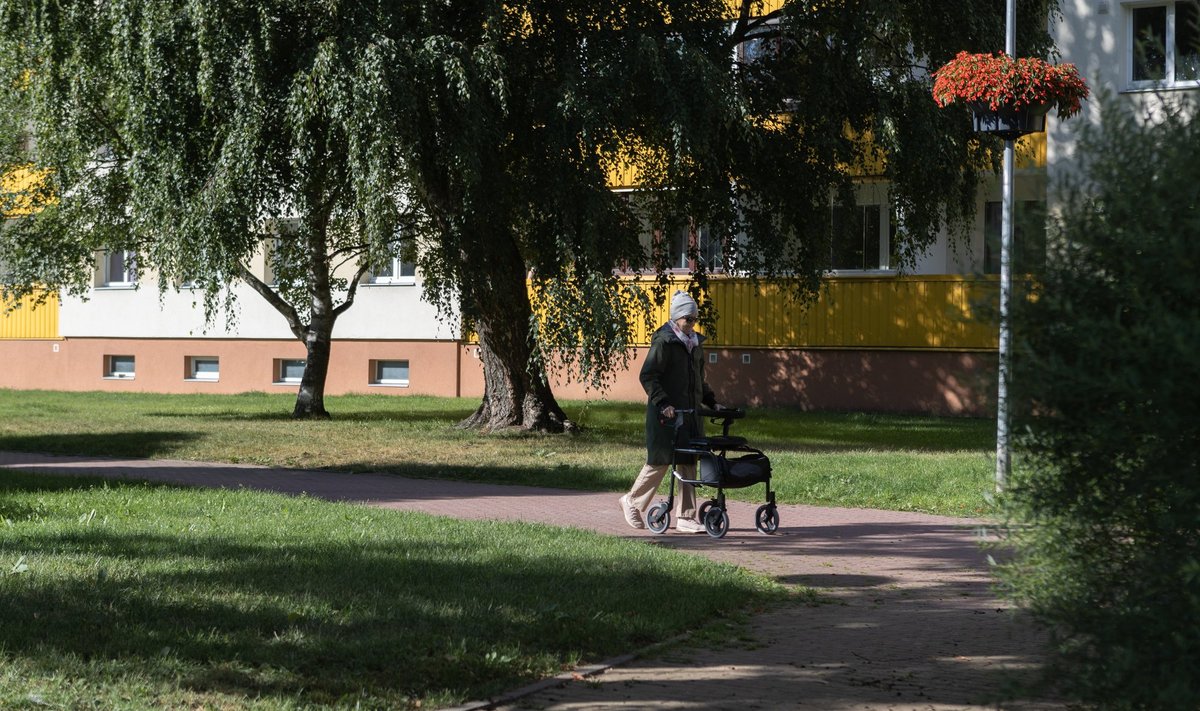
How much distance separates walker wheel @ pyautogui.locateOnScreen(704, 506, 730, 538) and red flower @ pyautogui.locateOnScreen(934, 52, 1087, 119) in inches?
188

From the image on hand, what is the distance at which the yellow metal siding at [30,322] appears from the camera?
127 feet

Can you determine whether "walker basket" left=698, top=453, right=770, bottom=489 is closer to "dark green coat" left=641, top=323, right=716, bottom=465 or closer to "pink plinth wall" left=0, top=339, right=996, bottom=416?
"dark green coat" left=641, top=323, right=716, bottom=465

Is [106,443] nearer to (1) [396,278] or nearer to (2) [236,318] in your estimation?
(1) [396,278]

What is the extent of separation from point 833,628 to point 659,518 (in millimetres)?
3851

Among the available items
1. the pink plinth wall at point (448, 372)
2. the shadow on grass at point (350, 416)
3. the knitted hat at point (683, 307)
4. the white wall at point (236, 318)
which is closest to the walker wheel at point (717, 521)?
Result: the knitted hat at point (683, 307)

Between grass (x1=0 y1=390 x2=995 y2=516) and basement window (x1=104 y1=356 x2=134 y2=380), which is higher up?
basement window (x1=104 y1=356 x2=134 y2=380)

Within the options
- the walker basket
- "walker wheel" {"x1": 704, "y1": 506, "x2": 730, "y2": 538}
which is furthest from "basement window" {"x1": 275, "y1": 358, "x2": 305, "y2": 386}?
the walker basket

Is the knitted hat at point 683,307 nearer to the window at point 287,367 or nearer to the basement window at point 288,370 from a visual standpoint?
the basement window at point 288,370

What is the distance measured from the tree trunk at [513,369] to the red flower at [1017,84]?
27.5ft

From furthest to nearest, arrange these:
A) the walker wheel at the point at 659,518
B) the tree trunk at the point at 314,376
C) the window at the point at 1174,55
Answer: the tree trunk at the point at 314,376
the walker wheel at the point at 659,518
the window at the point at 1174,55

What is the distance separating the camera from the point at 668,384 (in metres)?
11.5

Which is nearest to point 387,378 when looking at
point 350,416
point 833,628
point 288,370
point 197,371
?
point 288,370

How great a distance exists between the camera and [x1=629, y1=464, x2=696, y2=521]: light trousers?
1162 centimetres

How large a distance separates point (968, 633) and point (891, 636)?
1.43ft
